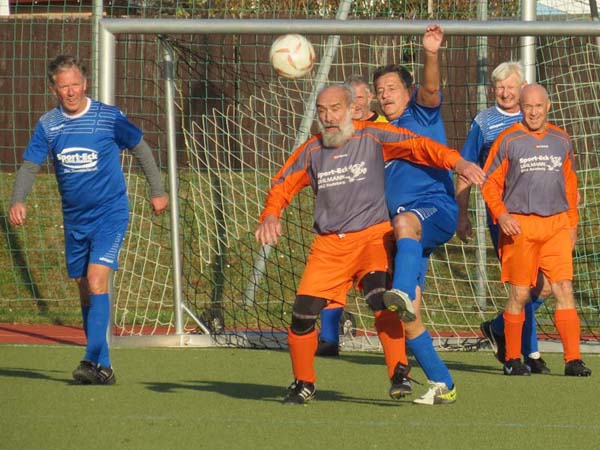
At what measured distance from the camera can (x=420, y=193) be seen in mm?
7176

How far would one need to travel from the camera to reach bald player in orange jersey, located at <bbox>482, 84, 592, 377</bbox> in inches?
310

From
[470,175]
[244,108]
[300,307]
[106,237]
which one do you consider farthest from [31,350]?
[470,175]

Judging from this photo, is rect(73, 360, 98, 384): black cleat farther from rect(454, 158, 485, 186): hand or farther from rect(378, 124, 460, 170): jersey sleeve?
rect(454, 158, 485, 186): hand

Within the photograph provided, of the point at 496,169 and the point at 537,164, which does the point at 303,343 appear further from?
the point at 537,164

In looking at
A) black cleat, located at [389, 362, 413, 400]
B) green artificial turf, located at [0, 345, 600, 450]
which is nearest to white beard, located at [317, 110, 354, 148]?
black cleat, located at [389, 362, 413, 400]

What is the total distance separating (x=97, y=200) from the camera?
25.0 feet

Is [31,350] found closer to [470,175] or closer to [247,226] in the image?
[247,226]

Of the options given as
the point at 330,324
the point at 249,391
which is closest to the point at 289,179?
the point at 249,391

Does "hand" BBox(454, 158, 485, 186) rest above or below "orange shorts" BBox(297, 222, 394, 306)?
above

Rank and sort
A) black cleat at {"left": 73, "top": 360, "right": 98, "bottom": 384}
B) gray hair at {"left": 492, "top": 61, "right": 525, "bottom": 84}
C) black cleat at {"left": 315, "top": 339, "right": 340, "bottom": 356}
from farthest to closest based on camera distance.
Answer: black cleat at {"left": 315, "top": 339, "right": 340, "bottom": 356}, gray hair at {"left": 492, "top": 61, "right": 525, "bottom": 84}, black cleat at {"left": 73, "top": 360, "right": 98, "bottom": 384}

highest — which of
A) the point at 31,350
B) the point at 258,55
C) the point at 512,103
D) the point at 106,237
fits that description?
the point at 258,55

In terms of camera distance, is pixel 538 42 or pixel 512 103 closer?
pixel 512 103

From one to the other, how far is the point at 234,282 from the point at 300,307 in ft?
15.5

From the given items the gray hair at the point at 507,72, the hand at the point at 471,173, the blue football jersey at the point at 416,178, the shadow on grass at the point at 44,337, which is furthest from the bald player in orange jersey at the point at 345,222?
the shadow on grass at the point at 44,337
